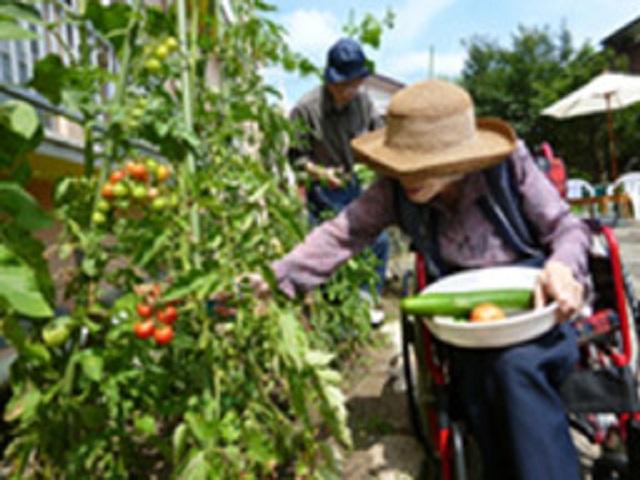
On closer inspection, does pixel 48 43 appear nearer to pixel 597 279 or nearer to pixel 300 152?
pixel 300 152

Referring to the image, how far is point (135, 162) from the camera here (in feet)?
3.83

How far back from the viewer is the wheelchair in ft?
4.66

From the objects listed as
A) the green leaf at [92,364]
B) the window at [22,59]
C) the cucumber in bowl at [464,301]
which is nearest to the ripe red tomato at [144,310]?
the green leaf at [92,364]

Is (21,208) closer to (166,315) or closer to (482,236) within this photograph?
(166,315)

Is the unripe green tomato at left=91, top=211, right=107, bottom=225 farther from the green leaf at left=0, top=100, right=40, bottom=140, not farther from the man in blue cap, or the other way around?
the man in blue cap

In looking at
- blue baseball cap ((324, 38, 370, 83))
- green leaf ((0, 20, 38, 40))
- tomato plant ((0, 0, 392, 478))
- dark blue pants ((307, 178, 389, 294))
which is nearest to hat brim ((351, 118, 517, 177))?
tomato plant ((0, 0, 392, 478))

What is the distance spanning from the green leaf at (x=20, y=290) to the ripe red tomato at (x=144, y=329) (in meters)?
0.33

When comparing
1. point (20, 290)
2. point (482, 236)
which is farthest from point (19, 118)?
point (482, 236)

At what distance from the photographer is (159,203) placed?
114 centimetres

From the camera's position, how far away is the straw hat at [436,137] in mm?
1442

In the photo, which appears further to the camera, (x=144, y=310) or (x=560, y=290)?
(x=560, y=290)

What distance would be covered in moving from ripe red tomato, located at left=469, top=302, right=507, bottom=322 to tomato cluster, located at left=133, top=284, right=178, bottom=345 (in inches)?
25.9

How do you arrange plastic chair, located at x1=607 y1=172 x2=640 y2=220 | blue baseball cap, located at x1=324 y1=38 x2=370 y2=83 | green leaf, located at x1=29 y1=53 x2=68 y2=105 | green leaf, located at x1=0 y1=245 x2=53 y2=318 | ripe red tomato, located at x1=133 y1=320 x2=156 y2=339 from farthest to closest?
plastic chair, located at x1=607 y1=172 x2=640 y2=220 → blue baseball cap, located at x1=324 y1=38 x2=370 y2=83 → ripe red tomato, located at x1=133 y1=320 x2=156 y2=339 → green leaf, located at x1=29 y1=53 x2=68 y2=105 → green leaf, located at x1=0 y1=245 x2=53 y2=318

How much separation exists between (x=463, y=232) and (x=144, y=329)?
94 cm
